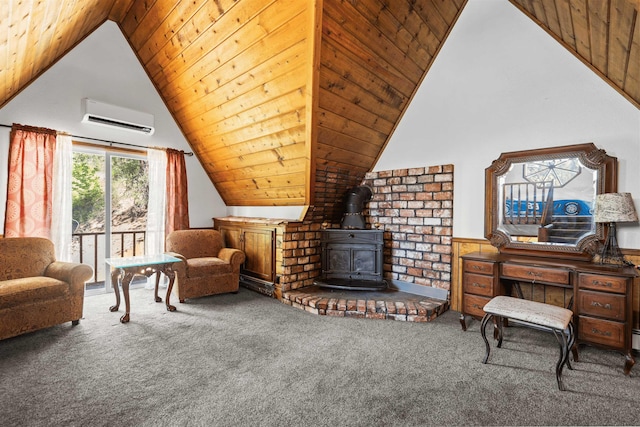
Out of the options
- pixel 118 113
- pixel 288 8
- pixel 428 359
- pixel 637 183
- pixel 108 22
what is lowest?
pixel 428 359

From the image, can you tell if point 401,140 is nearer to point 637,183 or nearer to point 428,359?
point 637,183

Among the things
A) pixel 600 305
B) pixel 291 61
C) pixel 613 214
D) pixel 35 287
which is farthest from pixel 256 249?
pixel 613 214

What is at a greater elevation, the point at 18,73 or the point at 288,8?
the point at 288,8

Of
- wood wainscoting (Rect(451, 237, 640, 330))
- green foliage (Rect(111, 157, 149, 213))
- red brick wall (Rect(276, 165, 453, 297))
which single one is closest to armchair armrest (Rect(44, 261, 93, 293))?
green foliage (Rect(111, 157, 149, 213))

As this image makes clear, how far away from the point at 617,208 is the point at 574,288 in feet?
2.29

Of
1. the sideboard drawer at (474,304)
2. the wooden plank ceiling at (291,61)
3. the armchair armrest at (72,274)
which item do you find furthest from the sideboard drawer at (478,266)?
the armchair armrest at (72,274)

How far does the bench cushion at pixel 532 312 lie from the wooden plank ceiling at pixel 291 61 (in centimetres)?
177

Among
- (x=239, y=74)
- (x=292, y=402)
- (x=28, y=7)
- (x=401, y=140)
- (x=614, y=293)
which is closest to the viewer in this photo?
(x=292, y=402)

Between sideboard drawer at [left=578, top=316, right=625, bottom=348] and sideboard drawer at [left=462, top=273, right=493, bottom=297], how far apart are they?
2.14ft

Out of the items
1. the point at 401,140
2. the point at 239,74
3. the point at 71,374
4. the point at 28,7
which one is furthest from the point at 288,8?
the point at 71,374

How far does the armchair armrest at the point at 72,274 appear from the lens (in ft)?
9.75

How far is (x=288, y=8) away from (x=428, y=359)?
9.77ft

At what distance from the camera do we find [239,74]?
326 centimetres

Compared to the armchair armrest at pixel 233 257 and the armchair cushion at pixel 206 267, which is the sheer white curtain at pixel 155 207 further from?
the armchair armrest at pixel 233 257
